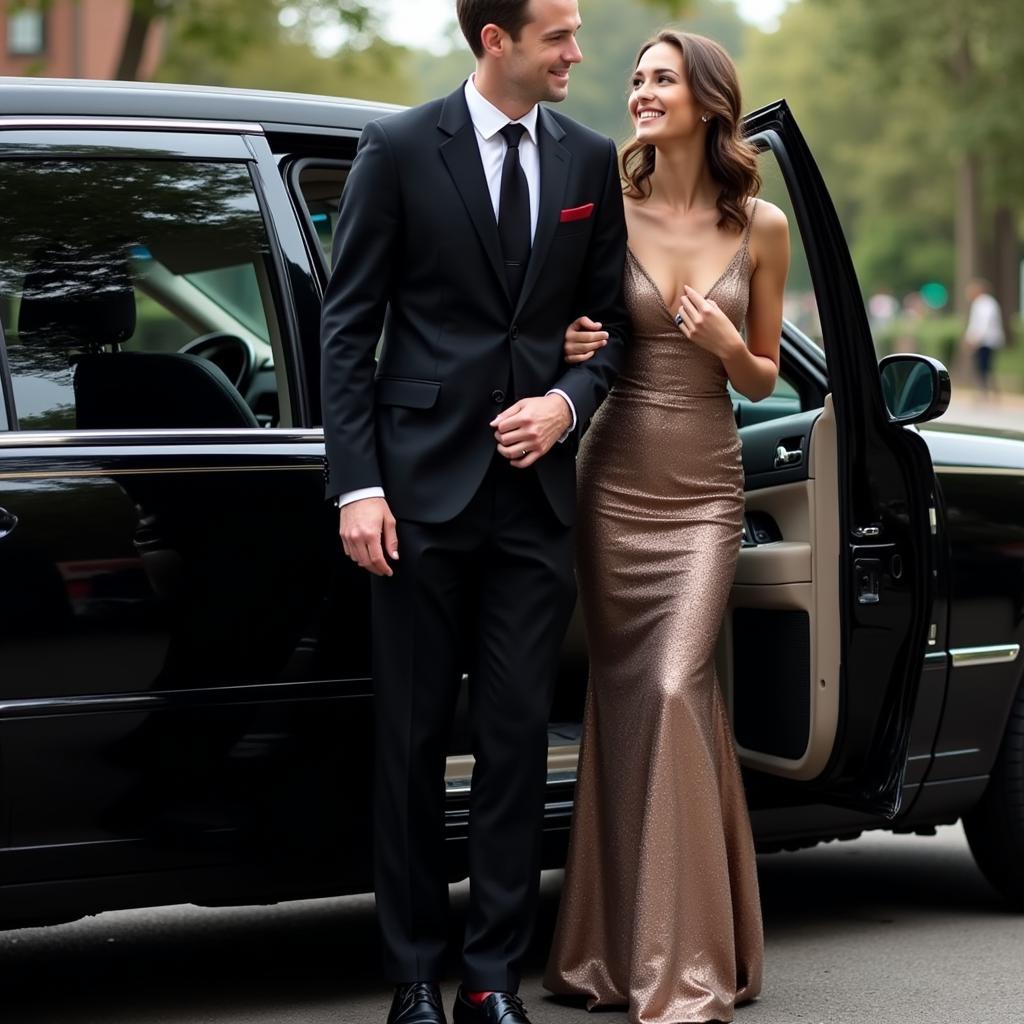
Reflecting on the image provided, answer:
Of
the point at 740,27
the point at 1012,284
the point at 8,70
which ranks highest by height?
the point at 740,27

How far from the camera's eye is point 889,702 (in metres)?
4.00

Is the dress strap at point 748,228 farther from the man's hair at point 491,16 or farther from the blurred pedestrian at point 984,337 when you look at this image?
the blurred pedestrian at point 984,337

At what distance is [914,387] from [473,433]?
1.10m

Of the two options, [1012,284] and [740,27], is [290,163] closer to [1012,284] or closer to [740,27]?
[1012,284]

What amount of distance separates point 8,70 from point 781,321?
101 feet

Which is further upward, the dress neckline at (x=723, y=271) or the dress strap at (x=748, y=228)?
the dress strap at (x=748, y=228)

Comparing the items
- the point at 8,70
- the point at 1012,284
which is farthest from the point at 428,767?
the point at 1012,284

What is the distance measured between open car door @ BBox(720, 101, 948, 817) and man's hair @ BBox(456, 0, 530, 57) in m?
0.72

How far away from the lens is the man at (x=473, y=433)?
336cm

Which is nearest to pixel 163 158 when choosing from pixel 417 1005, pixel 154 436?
pixel 154 436

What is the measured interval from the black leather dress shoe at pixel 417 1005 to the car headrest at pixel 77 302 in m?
1.37

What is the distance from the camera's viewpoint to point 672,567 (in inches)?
150

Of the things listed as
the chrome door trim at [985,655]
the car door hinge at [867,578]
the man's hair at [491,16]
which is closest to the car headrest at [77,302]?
the man's hair at [491,16]

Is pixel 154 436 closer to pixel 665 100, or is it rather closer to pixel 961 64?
pixel 665 100
